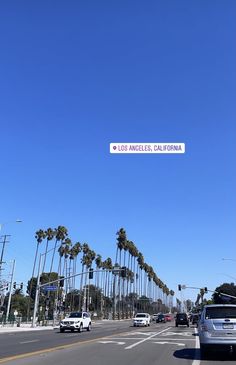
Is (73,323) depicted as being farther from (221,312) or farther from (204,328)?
(221,312)

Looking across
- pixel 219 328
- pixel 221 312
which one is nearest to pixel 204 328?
pixel 219 328

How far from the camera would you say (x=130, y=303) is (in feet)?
568

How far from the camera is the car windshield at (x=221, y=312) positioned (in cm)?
1748

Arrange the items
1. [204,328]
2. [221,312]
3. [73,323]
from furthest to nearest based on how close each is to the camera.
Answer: [73,323] → [221,312] → [204,328]

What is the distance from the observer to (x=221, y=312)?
17609 millimetres

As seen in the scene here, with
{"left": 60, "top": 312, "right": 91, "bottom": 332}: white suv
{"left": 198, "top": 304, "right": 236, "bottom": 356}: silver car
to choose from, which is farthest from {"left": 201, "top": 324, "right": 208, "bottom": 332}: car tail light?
{"left": 60, "top": 312, "right": 91, "bottom": 332}: white suv

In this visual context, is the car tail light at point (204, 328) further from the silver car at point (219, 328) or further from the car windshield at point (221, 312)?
the car windshield at point (221, 312)

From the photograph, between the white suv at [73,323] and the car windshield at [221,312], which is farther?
the white suv at [73,323]

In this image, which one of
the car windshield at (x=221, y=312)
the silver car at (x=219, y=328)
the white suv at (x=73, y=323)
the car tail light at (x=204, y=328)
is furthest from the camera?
the white suv at (x=73, y=323)

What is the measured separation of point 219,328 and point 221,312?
0.64 meters

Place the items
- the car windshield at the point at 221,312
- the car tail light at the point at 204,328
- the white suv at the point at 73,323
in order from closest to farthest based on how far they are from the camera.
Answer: the car tail light at the point at 204,328 < the car windshield at the point at 221,312 < the white suv at the point at 73,323

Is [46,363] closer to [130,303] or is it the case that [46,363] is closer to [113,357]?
[113,357]

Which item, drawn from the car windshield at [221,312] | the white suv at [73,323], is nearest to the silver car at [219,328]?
the car windshield at [221,312]

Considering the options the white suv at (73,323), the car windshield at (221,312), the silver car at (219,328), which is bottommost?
the silver car at (219,328)
